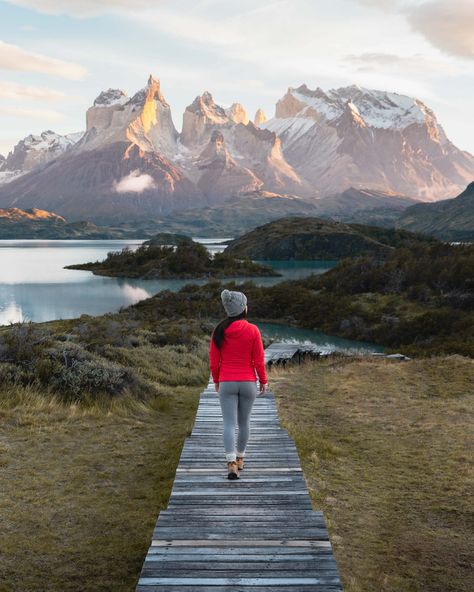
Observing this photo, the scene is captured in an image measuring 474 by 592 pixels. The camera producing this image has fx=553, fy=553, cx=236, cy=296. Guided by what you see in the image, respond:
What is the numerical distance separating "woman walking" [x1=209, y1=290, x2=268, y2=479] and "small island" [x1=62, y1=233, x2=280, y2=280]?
347ft

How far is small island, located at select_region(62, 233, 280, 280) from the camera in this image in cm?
11631

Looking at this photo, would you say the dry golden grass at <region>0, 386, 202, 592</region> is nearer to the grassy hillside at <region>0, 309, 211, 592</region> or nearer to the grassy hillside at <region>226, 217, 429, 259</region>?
the grassy hillside at <region>0, 309, 211, 592</region>

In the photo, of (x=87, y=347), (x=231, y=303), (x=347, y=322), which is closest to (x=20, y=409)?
(x=87, y=347)

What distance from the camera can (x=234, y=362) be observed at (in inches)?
328

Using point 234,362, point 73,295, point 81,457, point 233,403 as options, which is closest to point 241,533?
point 233,403

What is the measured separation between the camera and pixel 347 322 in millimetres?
50469

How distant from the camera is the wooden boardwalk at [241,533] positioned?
564 centimetres

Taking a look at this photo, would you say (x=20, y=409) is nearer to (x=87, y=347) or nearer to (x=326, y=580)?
(x=87, y=347)

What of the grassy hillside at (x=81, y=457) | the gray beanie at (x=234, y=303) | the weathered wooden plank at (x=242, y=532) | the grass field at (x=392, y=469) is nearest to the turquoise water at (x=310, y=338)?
the grass field at (x=392, y=469)

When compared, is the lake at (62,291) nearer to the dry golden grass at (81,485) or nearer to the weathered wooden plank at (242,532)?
the dry golden grass at (81,485)

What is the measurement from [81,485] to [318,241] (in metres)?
Result: 169

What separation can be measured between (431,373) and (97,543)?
16.1 m

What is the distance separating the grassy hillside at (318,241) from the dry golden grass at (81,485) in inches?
5920

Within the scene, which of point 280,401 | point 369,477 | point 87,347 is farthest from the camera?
point 87,347
